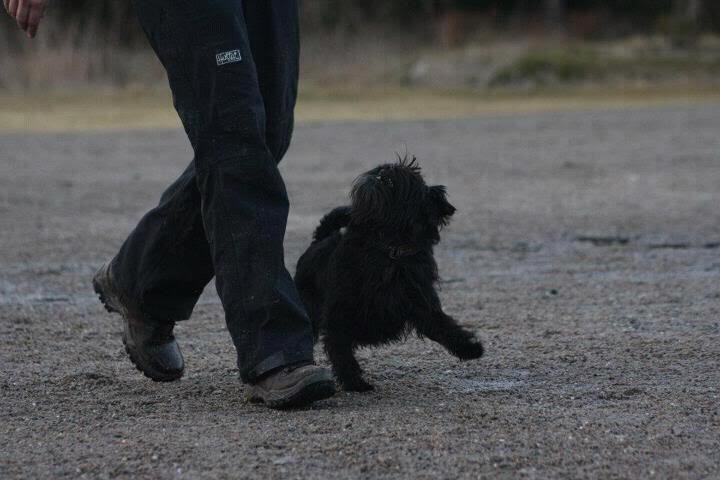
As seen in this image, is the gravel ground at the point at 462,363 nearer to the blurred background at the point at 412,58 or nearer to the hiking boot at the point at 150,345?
the hiking boot at the point at 150,345

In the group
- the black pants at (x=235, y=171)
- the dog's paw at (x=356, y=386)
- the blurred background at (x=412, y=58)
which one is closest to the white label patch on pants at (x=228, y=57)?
the black pants at (x=235, y=171)

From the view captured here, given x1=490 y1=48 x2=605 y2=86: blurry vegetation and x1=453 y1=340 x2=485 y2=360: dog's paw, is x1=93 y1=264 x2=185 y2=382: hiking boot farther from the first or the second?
x1=490 y1=48 x2=605 y2=86: blurry vegetation

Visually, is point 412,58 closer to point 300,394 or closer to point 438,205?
point 438,205

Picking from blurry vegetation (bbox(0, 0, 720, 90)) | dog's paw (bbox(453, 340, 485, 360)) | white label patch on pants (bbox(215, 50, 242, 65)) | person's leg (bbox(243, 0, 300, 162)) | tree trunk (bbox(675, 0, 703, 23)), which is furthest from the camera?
tree trunk (bbox(675, 0, 703, 23))

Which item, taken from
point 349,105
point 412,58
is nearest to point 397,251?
point 349,105

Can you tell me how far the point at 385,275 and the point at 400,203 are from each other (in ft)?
0.86

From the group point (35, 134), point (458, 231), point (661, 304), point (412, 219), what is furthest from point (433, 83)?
point (412, 219)

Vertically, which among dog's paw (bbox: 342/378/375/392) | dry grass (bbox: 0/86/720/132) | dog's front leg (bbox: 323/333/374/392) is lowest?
dry grass (bbox: 0/86/720/132)

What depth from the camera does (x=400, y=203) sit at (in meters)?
Answer: 4.83

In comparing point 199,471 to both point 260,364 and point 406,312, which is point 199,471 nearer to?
point 260,364

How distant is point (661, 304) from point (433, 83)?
23464 mm

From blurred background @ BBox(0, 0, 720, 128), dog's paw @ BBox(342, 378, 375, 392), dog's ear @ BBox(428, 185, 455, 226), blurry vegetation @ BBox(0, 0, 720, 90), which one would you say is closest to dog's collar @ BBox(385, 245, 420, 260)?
dog's ear @ BBox(428, 185, 455, 226)

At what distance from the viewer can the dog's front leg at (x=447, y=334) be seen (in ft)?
16.0

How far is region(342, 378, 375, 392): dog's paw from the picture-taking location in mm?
4852
